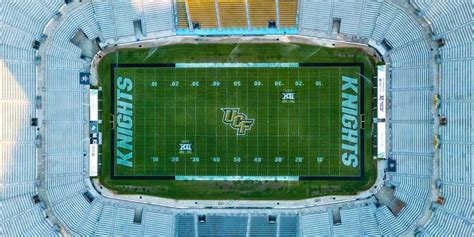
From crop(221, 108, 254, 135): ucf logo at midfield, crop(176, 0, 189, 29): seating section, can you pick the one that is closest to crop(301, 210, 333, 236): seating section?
crop(221, 108, 254, 135): ucf logo at midfield

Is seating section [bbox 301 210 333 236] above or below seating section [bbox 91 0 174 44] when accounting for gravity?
below

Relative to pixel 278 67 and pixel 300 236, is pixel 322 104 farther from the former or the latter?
pixel 300 236

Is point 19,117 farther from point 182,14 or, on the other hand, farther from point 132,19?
point 182,14

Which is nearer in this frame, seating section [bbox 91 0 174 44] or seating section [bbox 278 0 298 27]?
seating section [bbox 278 0 298 27]

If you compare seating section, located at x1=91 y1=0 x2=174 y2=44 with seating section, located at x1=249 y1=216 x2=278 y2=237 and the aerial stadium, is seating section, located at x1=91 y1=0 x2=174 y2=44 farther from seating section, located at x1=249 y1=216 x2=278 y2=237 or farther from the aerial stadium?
seating section, located at x1=249 y1=216 x2=278 y2=237

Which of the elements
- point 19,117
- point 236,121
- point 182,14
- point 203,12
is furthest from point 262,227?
point 19,117
